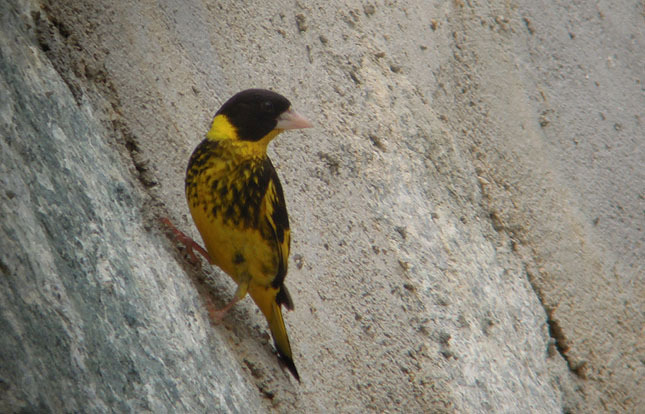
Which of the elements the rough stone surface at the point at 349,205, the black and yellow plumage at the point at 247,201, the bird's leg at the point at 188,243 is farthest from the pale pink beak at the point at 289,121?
the bird's leg at the point at 188,243

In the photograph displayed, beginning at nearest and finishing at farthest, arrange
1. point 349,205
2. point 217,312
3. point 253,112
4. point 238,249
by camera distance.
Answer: point 217,312 < point 238,249 < point 253,112 < point 349,205

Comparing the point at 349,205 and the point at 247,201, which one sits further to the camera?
the point at 349,205

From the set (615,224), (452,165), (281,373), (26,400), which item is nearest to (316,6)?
(452,165)

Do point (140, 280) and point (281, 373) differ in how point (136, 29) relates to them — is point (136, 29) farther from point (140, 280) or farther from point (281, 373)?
point (281, 373)

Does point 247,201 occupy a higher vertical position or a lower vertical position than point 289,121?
lower

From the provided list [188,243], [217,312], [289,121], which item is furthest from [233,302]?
[289,121]

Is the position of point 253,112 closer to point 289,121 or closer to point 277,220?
point 289,121
